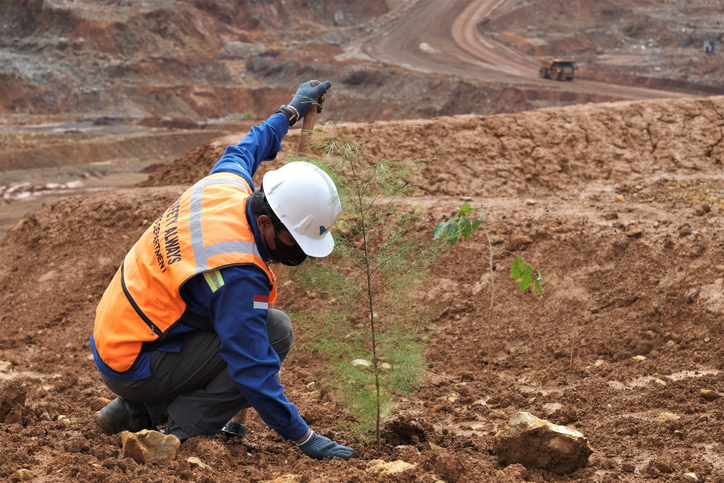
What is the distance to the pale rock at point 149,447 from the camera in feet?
8.15

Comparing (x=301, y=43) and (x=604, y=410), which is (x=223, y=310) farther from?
(x=301, y=43)

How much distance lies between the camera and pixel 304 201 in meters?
2.59

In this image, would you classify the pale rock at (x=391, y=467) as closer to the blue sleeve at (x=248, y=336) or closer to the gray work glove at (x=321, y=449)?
the gray work glove at (x=321, y=449)

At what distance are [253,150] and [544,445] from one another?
2.25m

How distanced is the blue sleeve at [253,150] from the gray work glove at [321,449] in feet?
4.70

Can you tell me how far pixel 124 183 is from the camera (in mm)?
17016

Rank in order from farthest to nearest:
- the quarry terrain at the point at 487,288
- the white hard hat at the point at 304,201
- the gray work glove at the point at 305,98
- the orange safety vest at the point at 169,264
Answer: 1. the gray work glove at the point at 305,98
2. the quarry terrain at the point at 487,288
3. the white hard hat at the point at 304,201
4. the orange safety vest at the point at 169,264

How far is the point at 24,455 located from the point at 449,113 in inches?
809

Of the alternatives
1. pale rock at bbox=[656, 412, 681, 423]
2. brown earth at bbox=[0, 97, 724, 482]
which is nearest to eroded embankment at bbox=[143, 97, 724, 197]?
brown earth at bbox=[0, 97, 724, 482]

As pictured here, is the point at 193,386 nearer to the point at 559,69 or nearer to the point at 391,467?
the point at 391,467

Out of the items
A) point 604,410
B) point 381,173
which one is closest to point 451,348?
point 604,410

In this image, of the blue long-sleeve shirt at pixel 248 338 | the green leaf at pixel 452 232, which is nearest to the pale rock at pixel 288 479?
the blue long-sleeve shirt at pixel 248 338

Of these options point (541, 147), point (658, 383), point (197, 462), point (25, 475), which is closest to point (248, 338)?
point (197, 462)

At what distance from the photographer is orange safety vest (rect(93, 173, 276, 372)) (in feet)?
8.08
